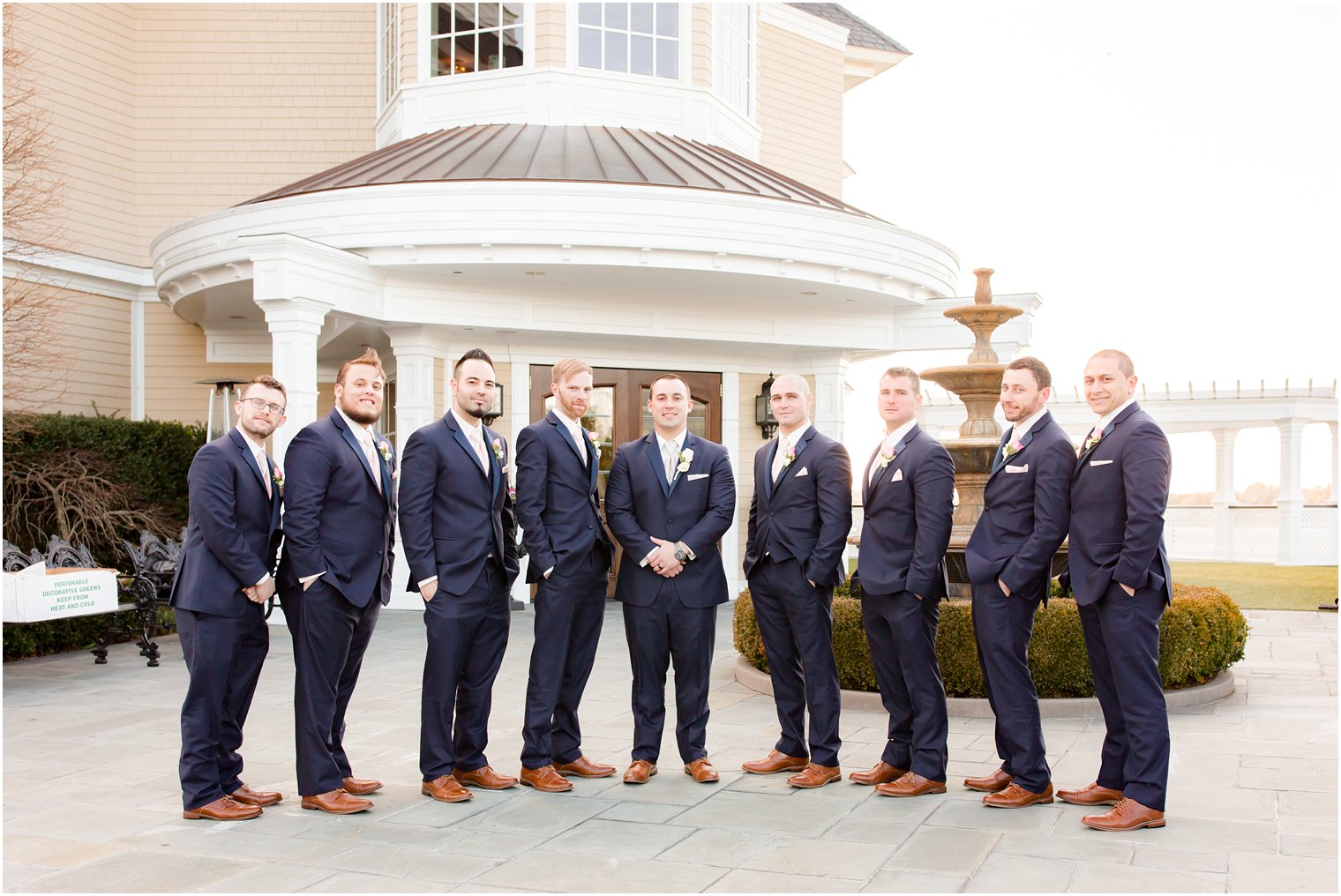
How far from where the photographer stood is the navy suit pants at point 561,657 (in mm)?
5734

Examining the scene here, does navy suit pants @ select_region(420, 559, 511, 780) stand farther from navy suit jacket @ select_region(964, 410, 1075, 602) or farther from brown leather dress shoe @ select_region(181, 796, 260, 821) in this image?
navy suit jacket @ select_region(964, 410, 1075, 602)

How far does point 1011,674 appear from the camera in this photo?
17.8ft

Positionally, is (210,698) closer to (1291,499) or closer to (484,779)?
(484,779)

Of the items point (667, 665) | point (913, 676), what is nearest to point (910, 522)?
point (913, 676)

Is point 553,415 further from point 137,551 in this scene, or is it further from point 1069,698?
point 137,551

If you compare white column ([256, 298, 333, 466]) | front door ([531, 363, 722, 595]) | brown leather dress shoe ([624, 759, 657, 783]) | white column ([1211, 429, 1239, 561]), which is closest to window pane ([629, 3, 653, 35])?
front door ([531, 363, 722, 595])

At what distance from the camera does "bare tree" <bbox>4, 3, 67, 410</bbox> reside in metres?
12.8

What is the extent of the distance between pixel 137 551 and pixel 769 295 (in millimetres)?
7315

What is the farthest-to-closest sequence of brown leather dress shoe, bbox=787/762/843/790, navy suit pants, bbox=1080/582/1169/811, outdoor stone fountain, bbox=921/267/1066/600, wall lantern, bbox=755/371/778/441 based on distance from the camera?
1. wall lantern, bbox=755/371/778/441
2. outdoor stone fountain, bbox=921/267/1066/600
3. brown leather dress shoe, bbox=787/762/843/790
4. navy suit pants, bbox=1080/582/1169/811

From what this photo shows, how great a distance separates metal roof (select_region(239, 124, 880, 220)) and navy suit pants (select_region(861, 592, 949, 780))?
7.19m

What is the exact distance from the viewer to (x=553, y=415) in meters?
5.89

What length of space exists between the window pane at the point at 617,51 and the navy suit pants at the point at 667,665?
10.3 meters

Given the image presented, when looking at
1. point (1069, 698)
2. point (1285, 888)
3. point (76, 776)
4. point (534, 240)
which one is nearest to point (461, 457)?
point (76, 776)

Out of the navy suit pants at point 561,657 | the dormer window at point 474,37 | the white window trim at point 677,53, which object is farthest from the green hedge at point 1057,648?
the dormer window at point 474,37
